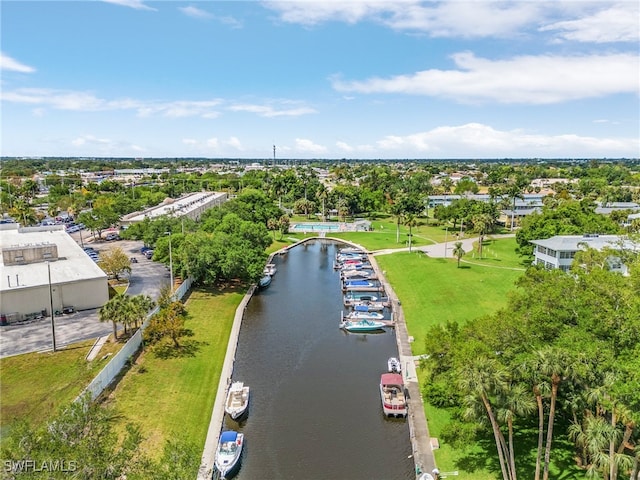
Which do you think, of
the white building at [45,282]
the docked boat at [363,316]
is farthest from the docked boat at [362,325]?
the white building at [45,282]

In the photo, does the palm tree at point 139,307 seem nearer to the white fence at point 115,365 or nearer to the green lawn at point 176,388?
the white fence at point 115,365

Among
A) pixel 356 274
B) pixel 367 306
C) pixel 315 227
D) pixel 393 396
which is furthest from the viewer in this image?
pixel 315 227

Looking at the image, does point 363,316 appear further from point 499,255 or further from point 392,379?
point 499,255

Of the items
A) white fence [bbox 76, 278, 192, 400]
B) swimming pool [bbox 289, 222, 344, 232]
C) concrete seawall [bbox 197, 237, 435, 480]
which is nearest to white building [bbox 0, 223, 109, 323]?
white fence [bbox 76, 278, 192, 400]

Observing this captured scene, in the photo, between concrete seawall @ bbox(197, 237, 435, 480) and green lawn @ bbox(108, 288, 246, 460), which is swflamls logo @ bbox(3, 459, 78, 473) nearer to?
green lawn @ bbox(108, 288, 246, 460)

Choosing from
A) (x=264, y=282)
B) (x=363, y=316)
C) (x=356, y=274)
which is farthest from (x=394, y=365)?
(x=356, y=274)

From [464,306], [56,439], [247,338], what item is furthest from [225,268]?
[56,439]

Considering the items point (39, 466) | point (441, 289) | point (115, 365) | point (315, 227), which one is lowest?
point (441, 289)
